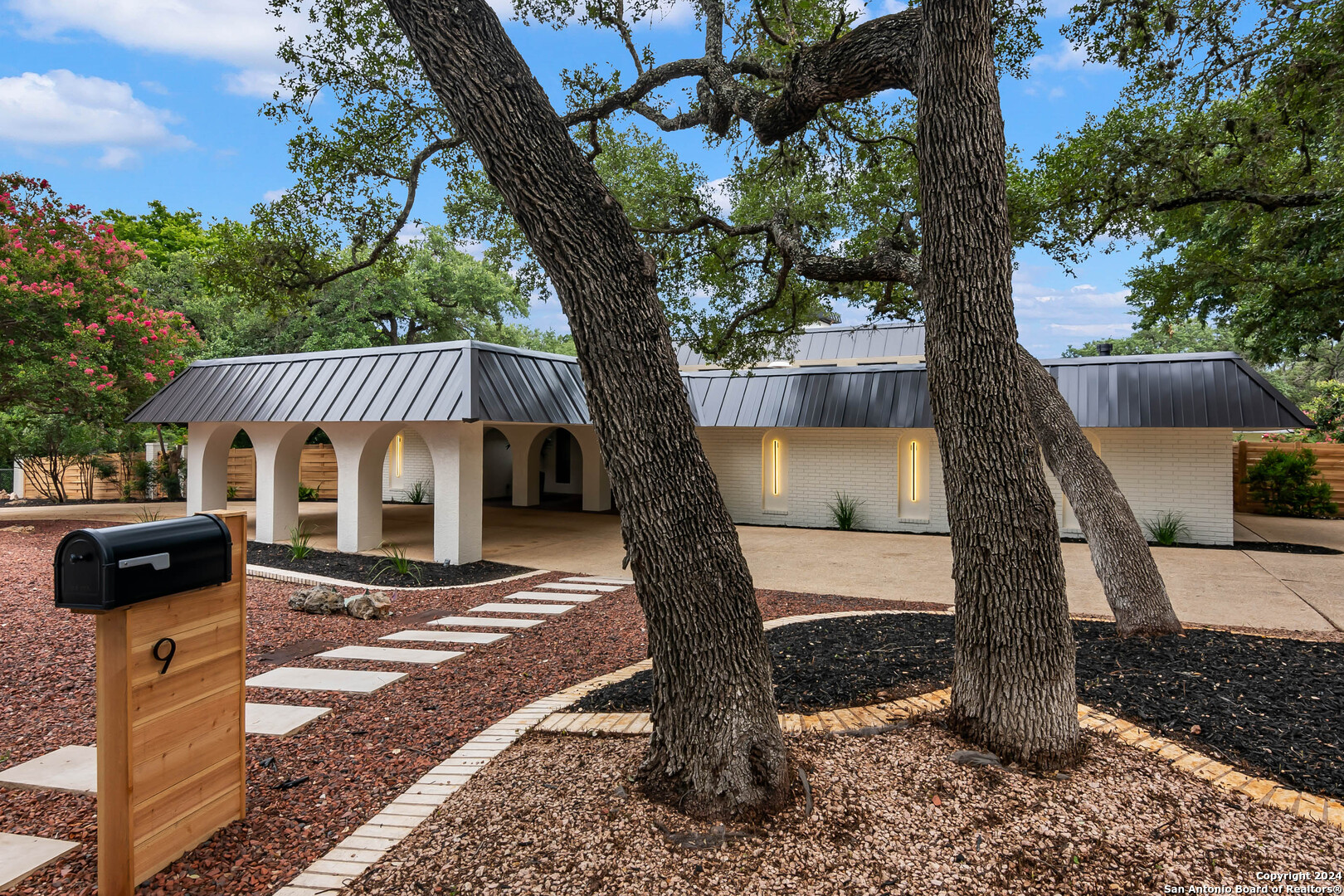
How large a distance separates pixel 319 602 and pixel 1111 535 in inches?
265

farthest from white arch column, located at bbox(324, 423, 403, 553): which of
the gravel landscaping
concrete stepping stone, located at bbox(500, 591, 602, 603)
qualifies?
the gravel landscaping

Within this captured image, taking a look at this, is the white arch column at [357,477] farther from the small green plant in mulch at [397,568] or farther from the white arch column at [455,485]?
the white arch column at [455,485]

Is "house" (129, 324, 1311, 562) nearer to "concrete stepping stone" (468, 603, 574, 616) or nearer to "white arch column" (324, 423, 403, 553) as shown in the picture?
"white arch column" (324, 423, 403, 553)

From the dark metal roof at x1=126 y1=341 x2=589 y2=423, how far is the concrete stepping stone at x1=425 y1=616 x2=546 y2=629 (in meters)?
2.64

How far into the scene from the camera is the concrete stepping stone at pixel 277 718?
3562 millimetres

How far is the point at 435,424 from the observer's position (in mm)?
8836

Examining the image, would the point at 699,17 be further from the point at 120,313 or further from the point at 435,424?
the point at 120,313

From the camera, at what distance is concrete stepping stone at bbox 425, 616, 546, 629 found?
5.80m

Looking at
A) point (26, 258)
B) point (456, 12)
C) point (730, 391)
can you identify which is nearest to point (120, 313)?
point (26, 258)

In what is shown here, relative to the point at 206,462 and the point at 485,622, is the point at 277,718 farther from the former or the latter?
the point at 206,462

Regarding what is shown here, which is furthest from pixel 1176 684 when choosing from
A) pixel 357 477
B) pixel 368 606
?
pixel 357 477

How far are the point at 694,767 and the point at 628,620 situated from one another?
3571 millimetres

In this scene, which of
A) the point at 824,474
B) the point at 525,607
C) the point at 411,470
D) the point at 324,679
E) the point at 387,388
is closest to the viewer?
the point at 324,679

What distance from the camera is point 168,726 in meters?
2.33
